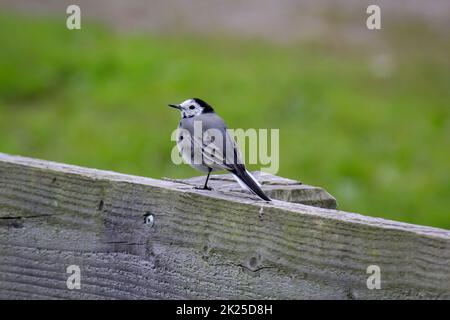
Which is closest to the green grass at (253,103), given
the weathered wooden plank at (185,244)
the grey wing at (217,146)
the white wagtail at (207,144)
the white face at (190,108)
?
the white face at (190,108)

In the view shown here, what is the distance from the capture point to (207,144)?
10.7 ft

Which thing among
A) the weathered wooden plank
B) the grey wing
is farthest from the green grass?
the weathered wooden plank

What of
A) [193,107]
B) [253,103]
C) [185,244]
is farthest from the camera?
[253,103]

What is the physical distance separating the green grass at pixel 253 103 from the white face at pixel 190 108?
400 cm

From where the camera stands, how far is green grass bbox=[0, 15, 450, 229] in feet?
26.7

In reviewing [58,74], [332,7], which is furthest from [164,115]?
[332,7]

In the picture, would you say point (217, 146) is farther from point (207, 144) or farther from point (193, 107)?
point (193, 107)

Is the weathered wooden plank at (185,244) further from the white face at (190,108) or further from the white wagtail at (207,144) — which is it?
the white face at (190,108)

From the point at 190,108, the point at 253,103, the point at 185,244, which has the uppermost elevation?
the point at 190,108

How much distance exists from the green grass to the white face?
400 cm

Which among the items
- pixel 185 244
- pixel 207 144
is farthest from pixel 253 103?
pixel 185 244

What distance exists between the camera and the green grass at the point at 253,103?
8.15m

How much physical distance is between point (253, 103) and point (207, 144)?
630 centimetres

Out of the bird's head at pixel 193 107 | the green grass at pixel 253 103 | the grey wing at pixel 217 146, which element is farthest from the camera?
the green grass at pixel 253 103
